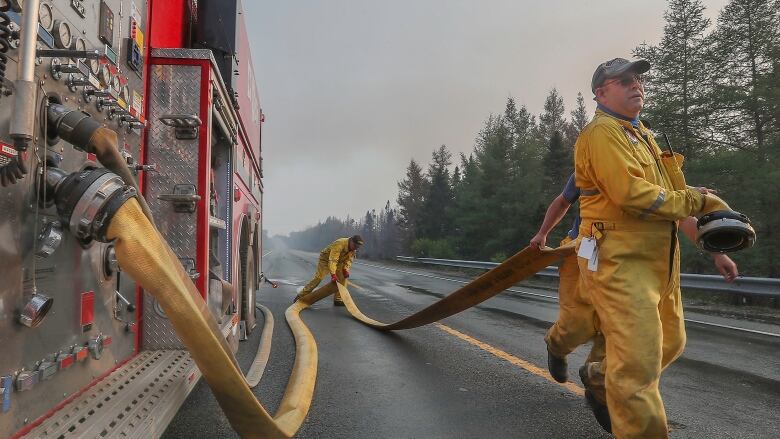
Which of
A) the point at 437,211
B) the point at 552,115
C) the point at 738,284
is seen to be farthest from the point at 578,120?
the point at 738,284

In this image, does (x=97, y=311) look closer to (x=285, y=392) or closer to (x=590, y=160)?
(x=285, y=392)

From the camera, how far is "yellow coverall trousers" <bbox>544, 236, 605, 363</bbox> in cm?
309

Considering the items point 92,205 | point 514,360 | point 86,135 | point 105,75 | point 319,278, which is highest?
point 105,75

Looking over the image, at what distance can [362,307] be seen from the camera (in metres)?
8.63

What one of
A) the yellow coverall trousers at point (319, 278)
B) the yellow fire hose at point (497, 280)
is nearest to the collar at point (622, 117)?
the yellow fire hose at point (497, 280)

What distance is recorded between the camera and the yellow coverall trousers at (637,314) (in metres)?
2.12

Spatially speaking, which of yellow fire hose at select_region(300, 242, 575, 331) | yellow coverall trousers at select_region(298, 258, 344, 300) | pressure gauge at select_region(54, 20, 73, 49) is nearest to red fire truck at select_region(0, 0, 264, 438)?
pressure gauge at select_region(54, 20, 73, 49)

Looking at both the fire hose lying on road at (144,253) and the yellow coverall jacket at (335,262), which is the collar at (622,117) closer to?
the fire hose lying on road at (144,253)

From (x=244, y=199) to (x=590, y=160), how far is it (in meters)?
3.63

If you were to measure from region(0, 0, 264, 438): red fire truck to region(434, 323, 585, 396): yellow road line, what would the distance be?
8.18ft

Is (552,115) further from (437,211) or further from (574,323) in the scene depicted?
(574,323)

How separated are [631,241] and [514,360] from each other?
255 cm

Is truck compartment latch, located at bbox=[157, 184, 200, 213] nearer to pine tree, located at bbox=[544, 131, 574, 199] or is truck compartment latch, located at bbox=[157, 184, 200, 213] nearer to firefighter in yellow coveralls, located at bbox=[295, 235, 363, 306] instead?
firefighter in yellow coveralls, located at bbox=[295, 235, 363, 306]

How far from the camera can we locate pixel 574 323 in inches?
124
